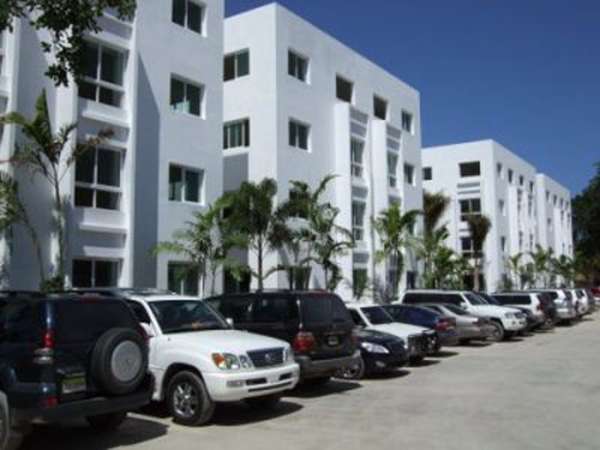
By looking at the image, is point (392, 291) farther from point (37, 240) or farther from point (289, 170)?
point (37, 240)

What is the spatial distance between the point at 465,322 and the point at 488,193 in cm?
3188


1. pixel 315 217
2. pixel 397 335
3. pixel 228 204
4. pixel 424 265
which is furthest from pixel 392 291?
pixel 397 335

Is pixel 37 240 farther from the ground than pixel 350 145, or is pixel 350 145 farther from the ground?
pixel 350 145

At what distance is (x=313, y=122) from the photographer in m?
28.2

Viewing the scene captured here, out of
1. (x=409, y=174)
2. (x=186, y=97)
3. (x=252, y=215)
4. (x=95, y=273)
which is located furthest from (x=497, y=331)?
(x=409, y=174)

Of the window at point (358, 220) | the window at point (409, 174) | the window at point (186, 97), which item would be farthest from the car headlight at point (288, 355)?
the window at point (409, 174)

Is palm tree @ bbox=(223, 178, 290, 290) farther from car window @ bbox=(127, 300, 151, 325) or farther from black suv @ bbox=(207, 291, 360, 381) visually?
car window @ bbox=(127, 300, 151, 325)

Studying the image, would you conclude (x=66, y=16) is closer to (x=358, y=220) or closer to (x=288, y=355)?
(x=288, y=355)

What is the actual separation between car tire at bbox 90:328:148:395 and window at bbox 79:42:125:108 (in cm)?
1152

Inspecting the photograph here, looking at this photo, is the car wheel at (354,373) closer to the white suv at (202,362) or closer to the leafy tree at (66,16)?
the white suv at (202,362)

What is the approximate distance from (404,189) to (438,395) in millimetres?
24059

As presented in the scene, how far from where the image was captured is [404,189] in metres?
35.4

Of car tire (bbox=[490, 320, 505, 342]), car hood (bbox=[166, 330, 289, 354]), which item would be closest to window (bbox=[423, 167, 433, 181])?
car tire (bbox=[490, 320, 505, 342])

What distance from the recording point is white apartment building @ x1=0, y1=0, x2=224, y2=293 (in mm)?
16688
